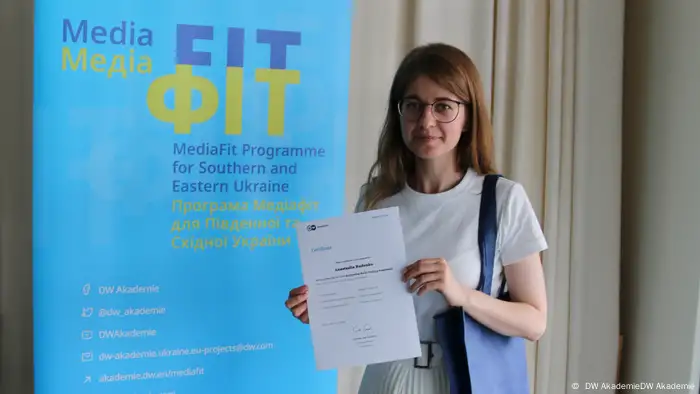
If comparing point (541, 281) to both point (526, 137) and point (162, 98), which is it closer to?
point (526, 137)

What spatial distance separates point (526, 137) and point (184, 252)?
1221mm

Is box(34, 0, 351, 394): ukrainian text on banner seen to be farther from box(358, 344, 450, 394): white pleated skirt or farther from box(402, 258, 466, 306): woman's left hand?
box(402, 258, 466, 306): woman's left hand

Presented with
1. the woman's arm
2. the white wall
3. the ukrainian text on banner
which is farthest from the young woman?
the white wall

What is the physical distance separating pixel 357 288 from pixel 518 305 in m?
0.33

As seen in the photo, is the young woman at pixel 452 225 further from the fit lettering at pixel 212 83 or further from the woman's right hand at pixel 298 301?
the fit lettering at pixel 212 83

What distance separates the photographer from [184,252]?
1768mm

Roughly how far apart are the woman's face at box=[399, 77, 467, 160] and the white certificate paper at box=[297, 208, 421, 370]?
0.52 feet

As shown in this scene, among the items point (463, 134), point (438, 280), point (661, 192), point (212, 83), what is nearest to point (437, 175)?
point (463, 134)

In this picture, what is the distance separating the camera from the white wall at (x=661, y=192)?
1.95m

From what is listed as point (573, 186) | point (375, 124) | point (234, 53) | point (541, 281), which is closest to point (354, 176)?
point (375, 124)

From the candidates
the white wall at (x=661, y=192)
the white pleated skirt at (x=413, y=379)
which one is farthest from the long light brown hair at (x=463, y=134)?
the white wall at (x=661, y=192)

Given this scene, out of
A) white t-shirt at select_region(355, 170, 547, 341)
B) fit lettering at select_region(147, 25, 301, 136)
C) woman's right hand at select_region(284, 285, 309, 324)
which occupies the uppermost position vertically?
fit lettering at select_region(147, 25, 301, 136)

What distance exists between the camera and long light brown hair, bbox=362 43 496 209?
131 centimetres

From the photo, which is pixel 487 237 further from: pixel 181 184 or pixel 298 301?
pixel 181 184
